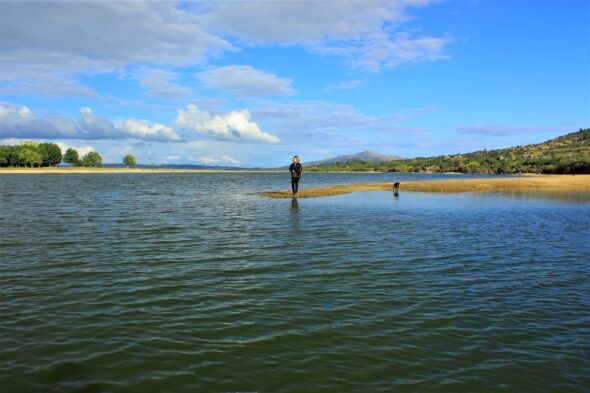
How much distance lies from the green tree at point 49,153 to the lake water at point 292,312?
7720 inches

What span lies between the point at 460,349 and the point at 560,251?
11.6 m

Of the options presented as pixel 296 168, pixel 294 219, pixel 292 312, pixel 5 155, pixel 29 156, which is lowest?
pixel 292 312

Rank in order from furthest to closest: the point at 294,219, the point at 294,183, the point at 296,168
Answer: the point at 294,183 < the point at 296,168 < the point at 294,219

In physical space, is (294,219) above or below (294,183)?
below

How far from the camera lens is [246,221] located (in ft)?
81.8

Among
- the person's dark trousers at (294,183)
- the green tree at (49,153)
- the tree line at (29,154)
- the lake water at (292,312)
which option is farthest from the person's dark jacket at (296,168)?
the green tree at (49,153)

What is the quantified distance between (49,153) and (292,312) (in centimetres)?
21477

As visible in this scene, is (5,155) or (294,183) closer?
(294,183)

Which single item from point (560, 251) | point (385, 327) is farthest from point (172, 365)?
point (560, 251)

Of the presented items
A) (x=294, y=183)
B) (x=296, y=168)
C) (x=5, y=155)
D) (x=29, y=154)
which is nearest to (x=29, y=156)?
(x=29, y=154)

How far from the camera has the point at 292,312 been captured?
9438 millimetres

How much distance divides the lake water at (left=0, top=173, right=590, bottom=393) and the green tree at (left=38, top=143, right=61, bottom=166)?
196m

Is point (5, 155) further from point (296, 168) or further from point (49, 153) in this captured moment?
point (296, 168)

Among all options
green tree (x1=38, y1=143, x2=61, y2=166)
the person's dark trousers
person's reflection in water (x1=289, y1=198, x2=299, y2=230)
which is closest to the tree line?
green tree (x1=38, y1=143, x2=61, y2=166)
